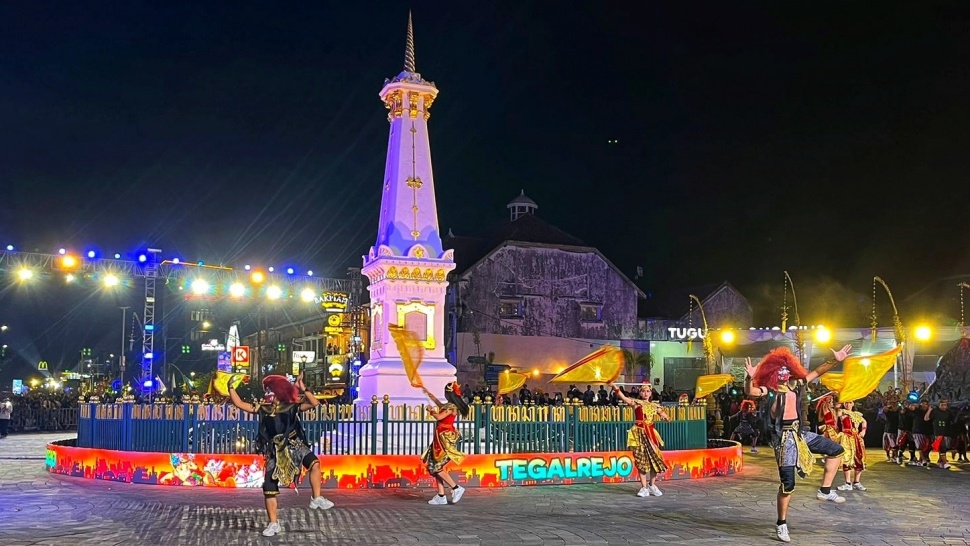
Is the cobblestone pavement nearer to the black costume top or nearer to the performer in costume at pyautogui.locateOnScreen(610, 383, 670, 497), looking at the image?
the performer in costume at pyautogui.locateOnScreen(610, 383, 670, 497)

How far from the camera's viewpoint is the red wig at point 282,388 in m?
11.5

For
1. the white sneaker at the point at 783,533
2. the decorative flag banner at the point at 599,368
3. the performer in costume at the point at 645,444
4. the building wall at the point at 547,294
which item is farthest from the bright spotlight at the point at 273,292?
the white sneaker at the point at 783,533

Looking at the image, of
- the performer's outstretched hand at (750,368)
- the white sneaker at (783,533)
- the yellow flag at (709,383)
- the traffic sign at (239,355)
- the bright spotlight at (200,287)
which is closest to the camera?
the white sneaker at (783,533)

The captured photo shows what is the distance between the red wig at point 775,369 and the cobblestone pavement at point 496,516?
5.96 feet

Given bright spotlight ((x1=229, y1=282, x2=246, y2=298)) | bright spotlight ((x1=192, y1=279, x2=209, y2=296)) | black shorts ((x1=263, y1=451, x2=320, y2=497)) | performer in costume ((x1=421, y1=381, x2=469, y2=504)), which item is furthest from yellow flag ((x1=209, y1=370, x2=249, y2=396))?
bright spotlight ((x1=229, y1=282, x2=246, y2=298))

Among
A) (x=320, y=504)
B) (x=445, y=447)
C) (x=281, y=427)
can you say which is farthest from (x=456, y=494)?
(x=281, y=427)

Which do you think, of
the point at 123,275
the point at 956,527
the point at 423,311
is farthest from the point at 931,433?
the point at 123,275

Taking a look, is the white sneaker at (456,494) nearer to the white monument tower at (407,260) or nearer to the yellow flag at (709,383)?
the yellow flag at (709,383)

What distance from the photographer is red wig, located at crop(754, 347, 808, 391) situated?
11.2 m

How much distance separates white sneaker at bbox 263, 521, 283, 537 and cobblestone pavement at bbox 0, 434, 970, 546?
0.11 meters

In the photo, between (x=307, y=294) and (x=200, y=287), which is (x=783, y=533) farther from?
(x=307, y=294)

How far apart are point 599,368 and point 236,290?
928 inches

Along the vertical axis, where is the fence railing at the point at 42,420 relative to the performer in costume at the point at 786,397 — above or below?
below

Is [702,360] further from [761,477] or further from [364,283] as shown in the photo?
[761,477]
